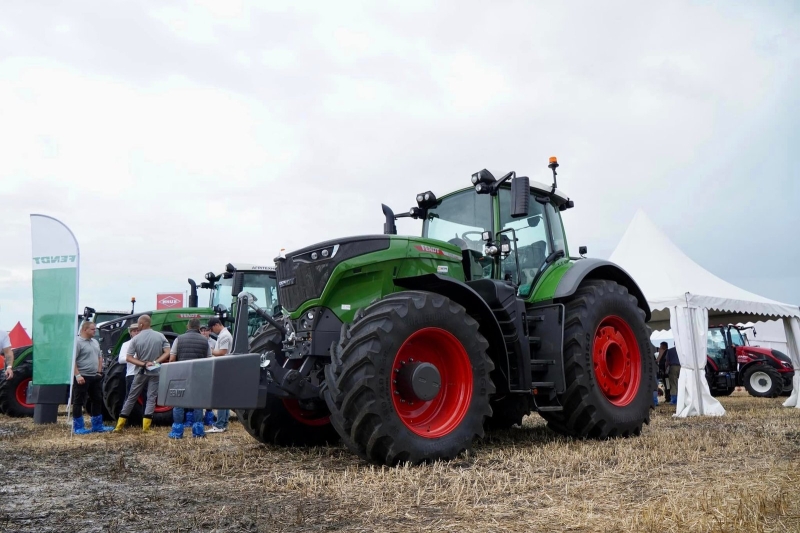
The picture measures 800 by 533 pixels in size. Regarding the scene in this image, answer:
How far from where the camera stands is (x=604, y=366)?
21.2ft

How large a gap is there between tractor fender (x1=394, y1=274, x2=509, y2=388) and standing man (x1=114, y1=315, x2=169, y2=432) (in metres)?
4.64

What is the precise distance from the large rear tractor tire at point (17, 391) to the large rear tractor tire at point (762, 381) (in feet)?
52.3

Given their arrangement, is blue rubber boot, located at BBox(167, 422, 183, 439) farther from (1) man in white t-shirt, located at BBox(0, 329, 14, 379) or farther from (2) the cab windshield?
(2) the cab windshield

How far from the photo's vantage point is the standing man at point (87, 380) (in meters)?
8.77

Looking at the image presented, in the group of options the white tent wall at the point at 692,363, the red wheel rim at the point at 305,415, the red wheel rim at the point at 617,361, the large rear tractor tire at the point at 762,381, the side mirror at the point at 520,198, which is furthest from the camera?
the large rear tractor tire at the point at 762,381

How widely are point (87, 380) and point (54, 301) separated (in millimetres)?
1150

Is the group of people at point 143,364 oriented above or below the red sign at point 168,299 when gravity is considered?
below

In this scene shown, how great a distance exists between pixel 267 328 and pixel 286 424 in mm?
881

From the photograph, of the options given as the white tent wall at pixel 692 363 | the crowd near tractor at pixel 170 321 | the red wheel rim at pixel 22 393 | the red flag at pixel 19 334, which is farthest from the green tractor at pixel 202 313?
the red flag at pixel 19 334

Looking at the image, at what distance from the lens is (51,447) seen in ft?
22.1

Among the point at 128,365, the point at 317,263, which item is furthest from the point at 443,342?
the point at 128,365

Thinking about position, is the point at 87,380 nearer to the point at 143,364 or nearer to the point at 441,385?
the point at 143,364

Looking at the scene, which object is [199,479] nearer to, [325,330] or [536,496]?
[325,330]

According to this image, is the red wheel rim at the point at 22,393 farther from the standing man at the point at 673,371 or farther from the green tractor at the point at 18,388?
the standing man at the point at 673,371
